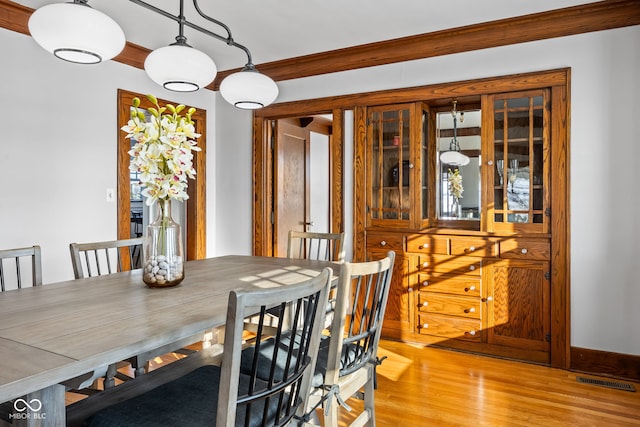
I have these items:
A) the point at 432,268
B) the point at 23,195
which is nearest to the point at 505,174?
the point at 432,268

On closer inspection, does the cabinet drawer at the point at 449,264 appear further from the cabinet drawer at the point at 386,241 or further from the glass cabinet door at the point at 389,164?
the glass cabinet door at the point at 389,164

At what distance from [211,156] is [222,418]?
12.4 feet

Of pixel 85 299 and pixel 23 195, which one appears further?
pixel 23 195

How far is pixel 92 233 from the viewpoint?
11.3 ft

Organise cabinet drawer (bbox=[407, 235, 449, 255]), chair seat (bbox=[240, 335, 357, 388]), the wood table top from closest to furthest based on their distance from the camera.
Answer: the wood table top < chair seat (bbox=[240, 335, 357, 388]) < cabinet drawer (bbox=[407, 235, 449, 255])

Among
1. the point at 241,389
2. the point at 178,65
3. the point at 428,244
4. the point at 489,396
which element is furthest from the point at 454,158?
the point at 241,389

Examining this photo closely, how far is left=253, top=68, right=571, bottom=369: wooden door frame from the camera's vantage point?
306 cm

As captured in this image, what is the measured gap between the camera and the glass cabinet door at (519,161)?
3.17m

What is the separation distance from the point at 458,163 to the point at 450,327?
137 cm

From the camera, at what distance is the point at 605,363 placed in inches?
116

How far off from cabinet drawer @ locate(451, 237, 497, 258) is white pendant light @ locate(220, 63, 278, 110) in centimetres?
197

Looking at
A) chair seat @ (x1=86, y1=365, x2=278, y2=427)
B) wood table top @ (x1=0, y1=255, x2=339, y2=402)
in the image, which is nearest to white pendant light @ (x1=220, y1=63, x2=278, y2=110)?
wood table top @ (x1=0, y1=255, x2=339, y2=402)

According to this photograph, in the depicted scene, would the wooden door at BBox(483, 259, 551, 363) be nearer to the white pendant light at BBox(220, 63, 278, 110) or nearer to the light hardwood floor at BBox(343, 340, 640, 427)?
the light hardwood floor at BBox(343, 340, 640, 427)

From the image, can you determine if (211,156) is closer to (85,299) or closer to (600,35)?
(85,299)
